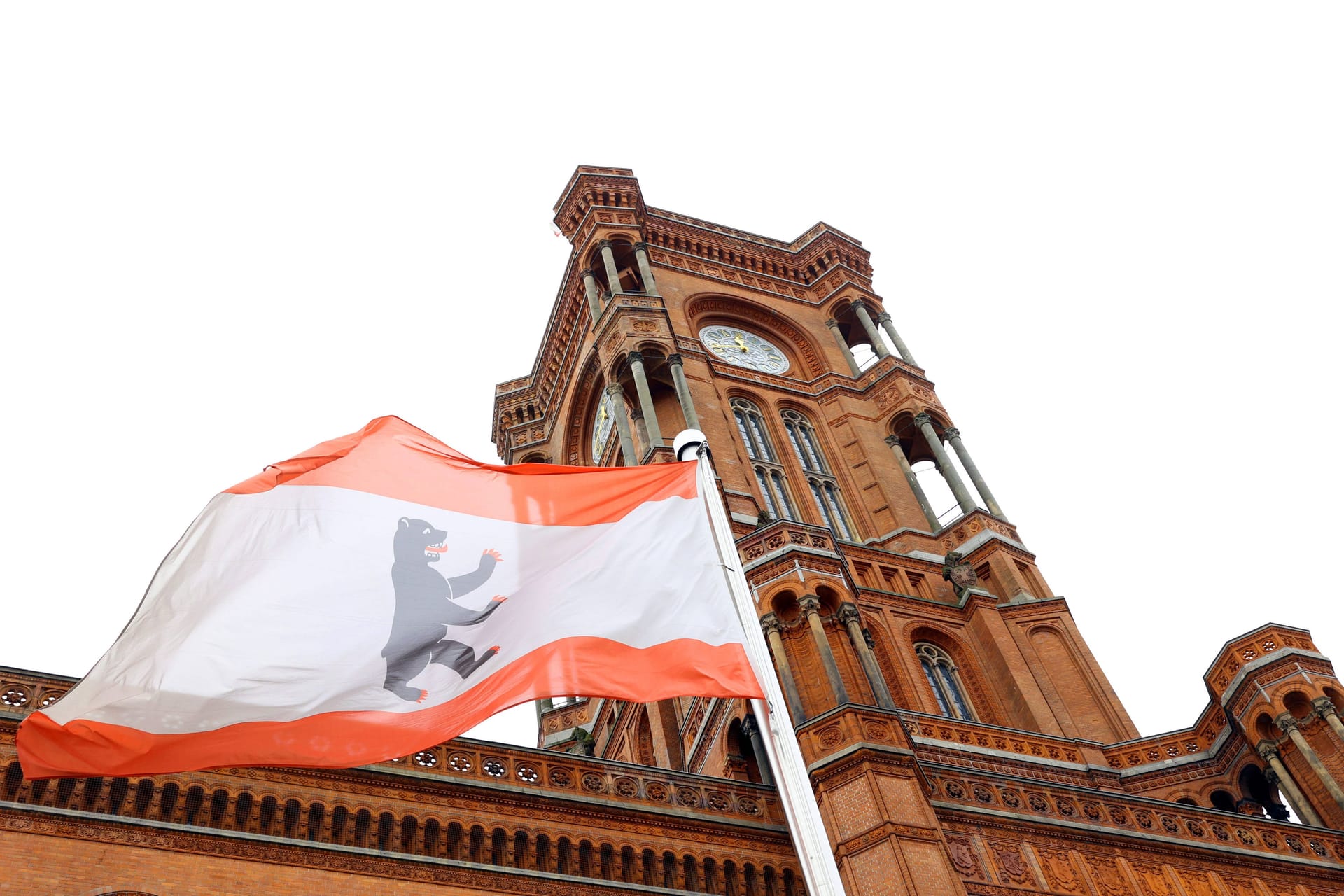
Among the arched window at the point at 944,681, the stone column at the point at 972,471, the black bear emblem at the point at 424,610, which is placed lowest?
the black bear emblem at the point at 424,610

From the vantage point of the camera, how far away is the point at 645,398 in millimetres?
31969

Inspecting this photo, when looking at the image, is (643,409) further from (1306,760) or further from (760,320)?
(1306,760)

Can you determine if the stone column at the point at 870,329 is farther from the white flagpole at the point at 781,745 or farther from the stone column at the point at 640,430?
the white flagpole at the point at 781,745

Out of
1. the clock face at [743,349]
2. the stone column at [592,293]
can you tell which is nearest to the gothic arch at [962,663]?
the clock face at [743,349]

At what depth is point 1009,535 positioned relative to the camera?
3170 cm

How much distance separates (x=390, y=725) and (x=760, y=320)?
31.2 metres

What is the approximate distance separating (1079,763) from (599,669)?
16846 millimetres

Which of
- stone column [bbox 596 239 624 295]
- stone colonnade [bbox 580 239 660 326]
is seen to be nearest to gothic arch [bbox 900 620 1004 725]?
stone colonnade [bbox 580 239 660 326]

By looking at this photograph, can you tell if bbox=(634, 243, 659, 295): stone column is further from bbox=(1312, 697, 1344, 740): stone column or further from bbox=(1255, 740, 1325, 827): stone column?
bbox=(1312, 697, 1344, 740): stone column

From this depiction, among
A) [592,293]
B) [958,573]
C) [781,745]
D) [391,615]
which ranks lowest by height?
[781,745]

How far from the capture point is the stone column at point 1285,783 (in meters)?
22.4

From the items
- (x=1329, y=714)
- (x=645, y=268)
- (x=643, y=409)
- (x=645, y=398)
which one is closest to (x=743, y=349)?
(x=645, y=268)

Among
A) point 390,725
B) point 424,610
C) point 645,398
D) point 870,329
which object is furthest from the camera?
point 870,329

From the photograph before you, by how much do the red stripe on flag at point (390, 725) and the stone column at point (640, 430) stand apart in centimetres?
2036
